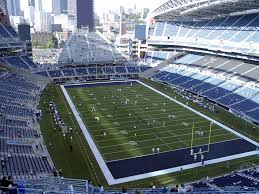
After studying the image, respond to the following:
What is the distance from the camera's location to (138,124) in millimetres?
37000

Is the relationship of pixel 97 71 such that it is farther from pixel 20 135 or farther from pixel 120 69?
pixel 20 135

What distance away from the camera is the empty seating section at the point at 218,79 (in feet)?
141

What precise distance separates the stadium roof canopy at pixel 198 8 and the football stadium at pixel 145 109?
10.7 inches

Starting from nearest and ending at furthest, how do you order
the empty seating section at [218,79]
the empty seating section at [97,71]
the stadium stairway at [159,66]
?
1. the empty seating section at [218,79]
2. the empty seating section at [97,71]
3. the stadium stairway at [159,66]

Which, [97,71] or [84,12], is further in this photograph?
[84,12]

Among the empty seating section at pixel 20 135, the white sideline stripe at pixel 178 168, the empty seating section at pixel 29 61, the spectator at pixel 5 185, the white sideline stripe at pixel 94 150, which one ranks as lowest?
the white sideline stripe at pixel 178 168

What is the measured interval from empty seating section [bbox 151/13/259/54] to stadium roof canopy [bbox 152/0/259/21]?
1.46m

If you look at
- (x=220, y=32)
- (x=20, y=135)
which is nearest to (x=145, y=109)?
(x=20, y=135)

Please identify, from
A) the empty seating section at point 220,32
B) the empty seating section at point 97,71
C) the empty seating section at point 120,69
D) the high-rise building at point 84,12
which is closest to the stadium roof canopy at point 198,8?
the empty seating section at point 220,32

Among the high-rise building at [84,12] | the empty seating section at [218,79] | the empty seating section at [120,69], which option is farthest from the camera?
the high-rise building at [84,12]

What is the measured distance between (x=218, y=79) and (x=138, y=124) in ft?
70.1

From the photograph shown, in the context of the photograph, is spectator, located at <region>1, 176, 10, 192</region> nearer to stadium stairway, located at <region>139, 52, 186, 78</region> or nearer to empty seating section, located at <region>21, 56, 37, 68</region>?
empty seating section, located at <region>21, 56, 37, 68</region>

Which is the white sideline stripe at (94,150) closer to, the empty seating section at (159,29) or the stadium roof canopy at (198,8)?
the stadium roof canopy at (198,8)

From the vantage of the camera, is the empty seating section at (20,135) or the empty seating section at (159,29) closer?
the empty seating section at (20,135)
